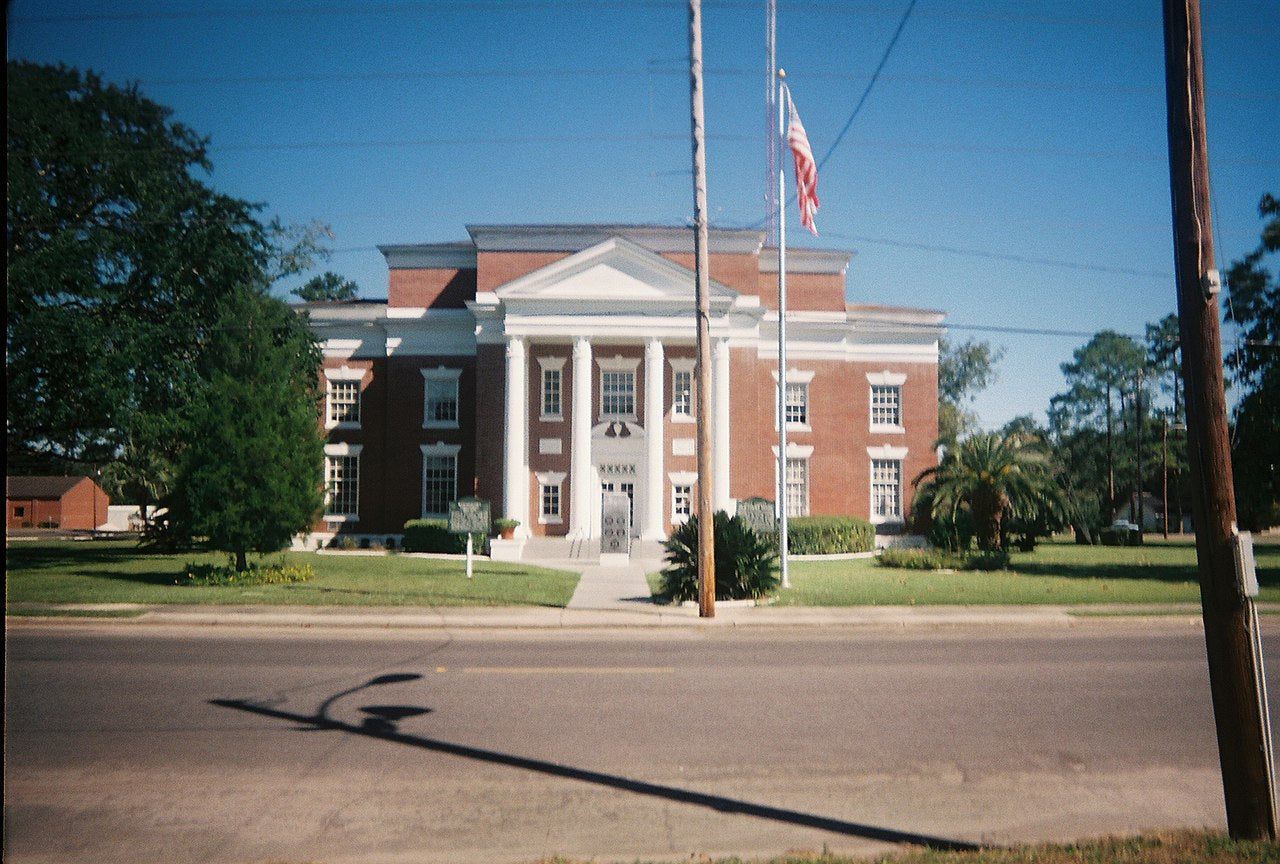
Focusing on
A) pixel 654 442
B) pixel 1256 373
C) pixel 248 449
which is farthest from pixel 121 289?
pixel 1256 373

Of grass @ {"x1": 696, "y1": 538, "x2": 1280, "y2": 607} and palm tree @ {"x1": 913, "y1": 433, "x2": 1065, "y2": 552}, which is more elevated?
palm tree @ {"x1": 913, "y1": 433, "x2": 1065, "y2": 552}

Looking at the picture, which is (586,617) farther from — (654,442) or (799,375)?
(799,375)

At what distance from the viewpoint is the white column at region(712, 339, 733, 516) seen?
3288 centimetres

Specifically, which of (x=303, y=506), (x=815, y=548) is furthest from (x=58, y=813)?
(x=815, y=548)

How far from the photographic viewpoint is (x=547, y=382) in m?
35.5

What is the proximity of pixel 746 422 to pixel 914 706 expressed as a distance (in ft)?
86.8

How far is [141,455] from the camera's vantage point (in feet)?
105

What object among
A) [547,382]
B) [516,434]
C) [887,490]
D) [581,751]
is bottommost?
[581,751]

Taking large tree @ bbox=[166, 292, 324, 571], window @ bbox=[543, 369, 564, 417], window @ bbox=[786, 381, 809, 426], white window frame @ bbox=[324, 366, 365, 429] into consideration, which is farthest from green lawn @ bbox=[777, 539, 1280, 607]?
white window frame @ bbox=[324, 366, 365, 429]

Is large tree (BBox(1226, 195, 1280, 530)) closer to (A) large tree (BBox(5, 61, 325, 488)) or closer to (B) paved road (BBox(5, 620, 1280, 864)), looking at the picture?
(B) paved road (BBox(5, 620, 1280, 864))

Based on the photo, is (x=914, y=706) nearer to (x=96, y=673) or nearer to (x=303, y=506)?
(x=96, y=673)

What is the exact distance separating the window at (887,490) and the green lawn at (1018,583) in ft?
27.3

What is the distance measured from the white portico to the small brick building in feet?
206

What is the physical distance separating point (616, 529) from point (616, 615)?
586 inches
